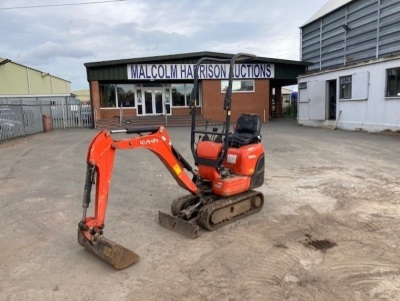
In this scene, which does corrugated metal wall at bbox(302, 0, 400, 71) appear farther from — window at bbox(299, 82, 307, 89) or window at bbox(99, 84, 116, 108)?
window at bbox(99, 84, 116, 108)

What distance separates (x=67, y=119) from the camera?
24.9 metres

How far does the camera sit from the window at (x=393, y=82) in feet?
49.9

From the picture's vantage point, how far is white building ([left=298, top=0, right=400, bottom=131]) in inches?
622

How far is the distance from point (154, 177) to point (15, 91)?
36166 mm

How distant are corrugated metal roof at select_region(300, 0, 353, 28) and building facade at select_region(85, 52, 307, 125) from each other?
125 inches

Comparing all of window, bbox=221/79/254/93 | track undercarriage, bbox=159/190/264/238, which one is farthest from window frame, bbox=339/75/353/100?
track undercarriage, bbox=159/190/264/238

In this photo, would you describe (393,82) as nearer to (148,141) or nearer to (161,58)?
(161,58)

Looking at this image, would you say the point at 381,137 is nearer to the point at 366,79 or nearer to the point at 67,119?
the point at 366,79

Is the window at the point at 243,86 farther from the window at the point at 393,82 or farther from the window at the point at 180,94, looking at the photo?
the window at the point at 393,82

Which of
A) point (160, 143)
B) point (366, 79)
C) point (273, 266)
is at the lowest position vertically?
point (273, 266)

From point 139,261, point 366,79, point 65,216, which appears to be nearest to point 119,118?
point 366,79

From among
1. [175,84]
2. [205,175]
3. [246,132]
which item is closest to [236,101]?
[175,84]

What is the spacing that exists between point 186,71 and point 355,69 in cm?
1090

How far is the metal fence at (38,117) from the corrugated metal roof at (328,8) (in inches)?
665
